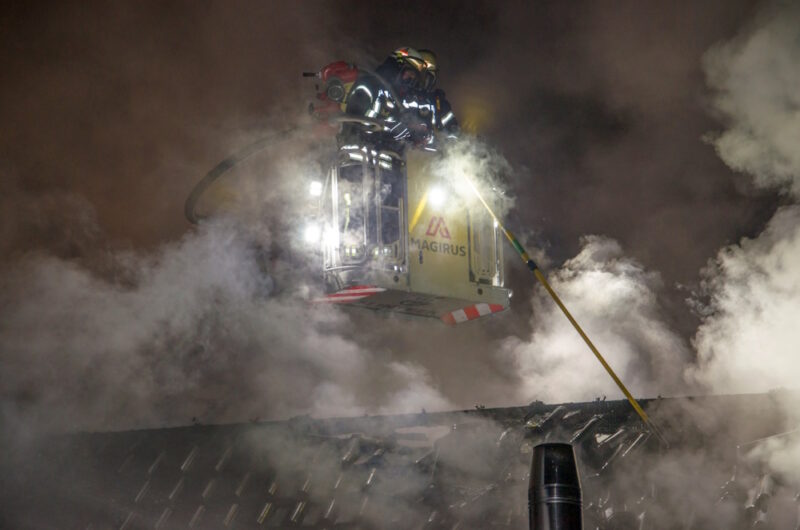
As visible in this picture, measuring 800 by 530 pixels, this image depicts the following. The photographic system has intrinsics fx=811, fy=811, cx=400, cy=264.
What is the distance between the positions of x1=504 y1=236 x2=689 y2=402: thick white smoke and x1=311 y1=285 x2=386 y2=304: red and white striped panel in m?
4.41

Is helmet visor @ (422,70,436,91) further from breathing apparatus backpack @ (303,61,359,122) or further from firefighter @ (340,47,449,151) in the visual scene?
breathing apparatus backpack @ (303,61,359,122)

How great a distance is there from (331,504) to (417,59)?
5.04 m

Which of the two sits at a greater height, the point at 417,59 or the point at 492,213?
the point at 417,59

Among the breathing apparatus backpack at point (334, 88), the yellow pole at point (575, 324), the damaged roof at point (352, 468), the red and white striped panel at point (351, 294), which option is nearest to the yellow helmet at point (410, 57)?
the breathing apparatus backpack at point (334, 88)

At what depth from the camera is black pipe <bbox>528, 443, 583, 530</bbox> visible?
4484 millimetres

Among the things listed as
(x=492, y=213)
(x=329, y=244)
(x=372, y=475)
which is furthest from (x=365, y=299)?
(x=372, y=475)

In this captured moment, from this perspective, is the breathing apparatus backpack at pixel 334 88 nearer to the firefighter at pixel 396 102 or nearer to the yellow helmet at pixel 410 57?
the firefighter at pixel 396 102

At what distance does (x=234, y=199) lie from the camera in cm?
1018

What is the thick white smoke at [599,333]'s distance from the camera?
442 inches

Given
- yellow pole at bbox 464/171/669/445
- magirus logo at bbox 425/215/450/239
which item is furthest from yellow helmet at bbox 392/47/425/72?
magirus logo at bbox 425/215/450/239

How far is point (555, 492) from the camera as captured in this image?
4.52 m

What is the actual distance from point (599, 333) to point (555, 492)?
705 centimetres

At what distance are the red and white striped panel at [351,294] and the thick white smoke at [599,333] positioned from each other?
14.5ft

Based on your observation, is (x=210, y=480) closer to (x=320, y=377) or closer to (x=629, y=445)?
(x=320, y=377)
